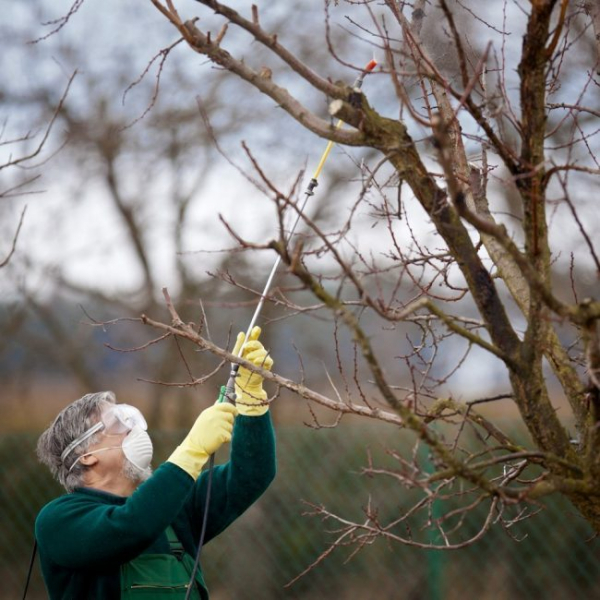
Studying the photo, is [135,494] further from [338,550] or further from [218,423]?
[338,550]

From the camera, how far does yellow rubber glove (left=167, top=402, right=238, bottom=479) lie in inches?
91.8

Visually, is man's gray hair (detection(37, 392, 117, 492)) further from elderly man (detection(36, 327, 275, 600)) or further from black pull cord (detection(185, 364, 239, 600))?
black pull cord (detection(185, 364, 239, 600))

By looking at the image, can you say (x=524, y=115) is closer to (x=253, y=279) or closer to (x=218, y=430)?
(x=218, y=430)

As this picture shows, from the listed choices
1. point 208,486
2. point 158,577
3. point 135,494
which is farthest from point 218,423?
point 158,577

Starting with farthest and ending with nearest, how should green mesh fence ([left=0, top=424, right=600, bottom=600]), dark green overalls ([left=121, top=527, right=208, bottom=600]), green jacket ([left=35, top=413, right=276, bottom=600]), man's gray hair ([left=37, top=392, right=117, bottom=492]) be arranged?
1. green mesh fence ([left=0, top=424, right=600, bottom=600])
2. man's gray hair ([left=37, top=392, right=117, bottom=492])
3. dark green overalls ([left=121, top=527, right=208, bottom=600])
4. green jacket ([left=35, top=413, right=276, bottom=600])

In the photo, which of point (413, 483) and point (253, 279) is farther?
point (253, 279)

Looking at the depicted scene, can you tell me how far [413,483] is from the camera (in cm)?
145

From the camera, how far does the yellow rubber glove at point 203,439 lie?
233 cm

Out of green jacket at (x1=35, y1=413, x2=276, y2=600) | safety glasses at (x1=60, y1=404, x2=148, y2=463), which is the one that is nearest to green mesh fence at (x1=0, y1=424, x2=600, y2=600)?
green jacket at (x1=35, y1=413, x2=276, y2=600)

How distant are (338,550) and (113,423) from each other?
9.63 ft

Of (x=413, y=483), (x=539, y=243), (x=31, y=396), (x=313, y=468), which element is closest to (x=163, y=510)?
(x=413, y=483)

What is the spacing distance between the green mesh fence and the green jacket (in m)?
2.64

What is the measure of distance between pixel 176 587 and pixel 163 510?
0.29m

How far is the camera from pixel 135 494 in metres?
2.25
